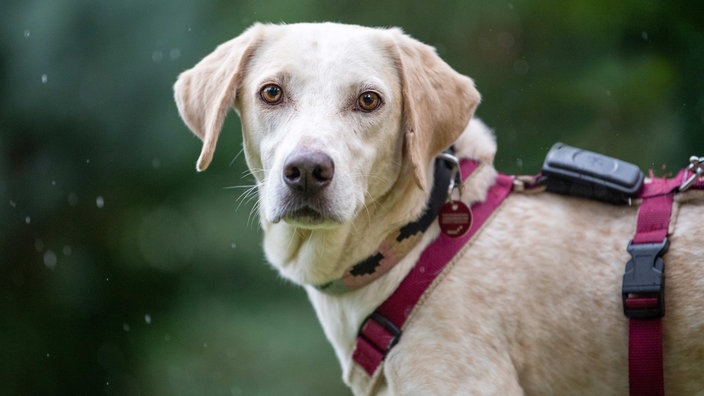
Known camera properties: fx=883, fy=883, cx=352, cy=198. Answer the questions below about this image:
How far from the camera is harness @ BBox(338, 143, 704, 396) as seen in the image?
272 centimetres

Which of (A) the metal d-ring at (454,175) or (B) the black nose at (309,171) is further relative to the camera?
(A) the metal d-ring at (454,175)

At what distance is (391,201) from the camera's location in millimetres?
2980

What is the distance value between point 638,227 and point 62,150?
4.41 meters

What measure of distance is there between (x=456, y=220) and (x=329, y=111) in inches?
21.8

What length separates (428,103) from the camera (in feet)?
9.66

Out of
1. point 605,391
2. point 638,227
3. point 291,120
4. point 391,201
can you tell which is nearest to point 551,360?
point 605,391

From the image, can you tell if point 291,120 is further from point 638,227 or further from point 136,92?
point 136,92

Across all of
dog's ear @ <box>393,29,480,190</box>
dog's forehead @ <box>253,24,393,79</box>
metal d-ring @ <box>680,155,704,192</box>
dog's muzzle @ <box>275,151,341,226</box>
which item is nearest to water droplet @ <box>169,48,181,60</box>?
dog's forehead @ <box>253,24,393,79</box>

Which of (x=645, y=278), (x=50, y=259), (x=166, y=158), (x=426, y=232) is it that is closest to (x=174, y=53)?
(x=166, y=158)

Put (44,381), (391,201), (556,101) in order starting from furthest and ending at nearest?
(556,101) → (44,381) → (391,201)

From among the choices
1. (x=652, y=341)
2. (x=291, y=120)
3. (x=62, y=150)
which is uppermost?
(x=291, y=120)

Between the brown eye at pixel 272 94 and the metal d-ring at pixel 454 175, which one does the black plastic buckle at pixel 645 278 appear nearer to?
the metal d-ring at pixel 454 175

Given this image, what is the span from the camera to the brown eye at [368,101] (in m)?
2.85

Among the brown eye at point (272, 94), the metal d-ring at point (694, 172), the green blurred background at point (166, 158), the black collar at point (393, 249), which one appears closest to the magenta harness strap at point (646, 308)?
the metal d-ring at point (694, 172)
